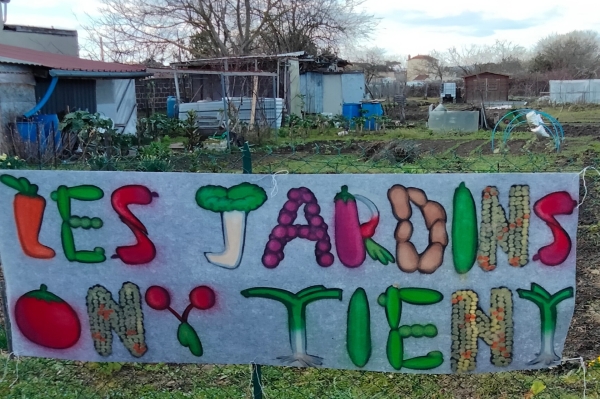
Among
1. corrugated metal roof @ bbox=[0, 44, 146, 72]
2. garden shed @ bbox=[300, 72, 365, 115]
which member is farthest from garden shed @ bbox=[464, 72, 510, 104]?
corrugated metal roof @ bbox=[0, 44, 146, 72]

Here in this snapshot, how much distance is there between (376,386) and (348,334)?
0.75 meters

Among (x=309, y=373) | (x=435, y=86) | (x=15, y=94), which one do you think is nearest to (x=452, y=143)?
(x=15, y=94)

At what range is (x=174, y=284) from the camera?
9.38ft

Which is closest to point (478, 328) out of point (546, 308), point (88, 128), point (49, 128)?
point (546, 308)

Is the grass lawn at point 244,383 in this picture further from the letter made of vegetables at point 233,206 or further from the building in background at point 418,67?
the building in background at point 418,67

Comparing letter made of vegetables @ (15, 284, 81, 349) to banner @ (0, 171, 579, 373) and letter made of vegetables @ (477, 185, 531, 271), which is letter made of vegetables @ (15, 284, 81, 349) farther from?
letter made of vegetables @ (477, 185, 531, 271)

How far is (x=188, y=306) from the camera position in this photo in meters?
2.87

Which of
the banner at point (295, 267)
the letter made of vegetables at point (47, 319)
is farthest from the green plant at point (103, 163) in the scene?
the letter made of vegetables at point (47, 319)

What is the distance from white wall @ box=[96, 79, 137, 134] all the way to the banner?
1352cm

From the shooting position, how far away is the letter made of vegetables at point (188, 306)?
9.34 feet

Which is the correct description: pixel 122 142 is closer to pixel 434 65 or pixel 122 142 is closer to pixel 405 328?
pixel 405 328

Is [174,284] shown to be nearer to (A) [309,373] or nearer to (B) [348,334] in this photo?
(B) [348,334]

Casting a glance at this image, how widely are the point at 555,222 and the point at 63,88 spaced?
13936mm

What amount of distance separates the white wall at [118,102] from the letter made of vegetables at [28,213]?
44.1 feet
